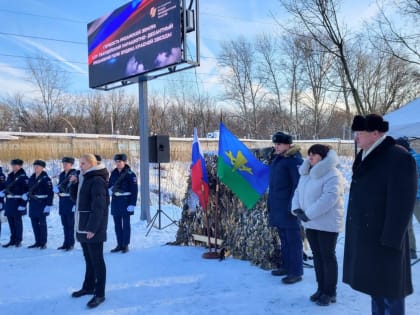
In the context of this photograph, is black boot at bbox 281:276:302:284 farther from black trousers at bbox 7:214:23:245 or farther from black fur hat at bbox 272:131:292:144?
black trousers at bbox 7:214:23:245

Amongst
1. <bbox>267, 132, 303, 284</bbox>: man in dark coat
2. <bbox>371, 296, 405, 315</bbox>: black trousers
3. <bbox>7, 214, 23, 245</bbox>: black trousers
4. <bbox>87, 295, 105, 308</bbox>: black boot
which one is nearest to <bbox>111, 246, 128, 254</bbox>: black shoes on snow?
<bbox>7, 214, 23, 245</bbox>: black trousers

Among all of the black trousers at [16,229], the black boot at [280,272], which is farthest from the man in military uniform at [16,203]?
the black boot at [280,272]

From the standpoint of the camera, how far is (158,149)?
9172 mm

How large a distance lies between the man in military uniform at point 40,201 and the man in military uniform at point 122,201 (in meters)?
1.34

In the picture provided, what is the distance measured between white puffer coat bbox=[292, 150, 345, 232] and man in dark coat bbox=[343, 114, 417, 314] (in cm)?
93

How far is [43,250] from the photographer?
6.99 meters

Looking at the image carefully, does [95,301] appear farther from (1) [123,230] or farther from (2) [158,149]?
(2) [158,149]

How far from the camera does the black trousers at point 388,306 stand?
274 centimetres

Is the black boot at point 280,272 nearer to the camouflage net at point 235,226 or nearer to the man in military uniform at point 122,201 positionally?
the camouflage net at point 235,226

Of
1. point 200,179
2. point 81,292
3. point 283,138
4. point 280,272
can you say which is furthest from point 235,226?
point 81,292

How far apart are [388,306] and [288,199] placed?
1987 millimetres

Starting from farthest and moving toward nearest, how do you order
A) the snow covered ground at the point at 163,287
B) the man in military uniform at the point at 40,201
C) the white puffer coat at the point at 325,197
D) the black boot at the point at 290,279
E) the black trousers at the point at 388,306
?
the man in military uniform at the point at 40,201
the black boot at the point at 290,279
the snow covered ground at the point at 163,287
the white puffer coat at the point at 325,197
the black trousers at the point at 388,306

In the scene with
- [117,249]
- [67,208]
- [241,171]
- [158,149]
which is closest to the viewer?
[241,171]

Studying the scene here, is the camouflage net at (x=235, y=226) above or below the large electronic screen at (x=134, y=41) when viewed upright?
below
